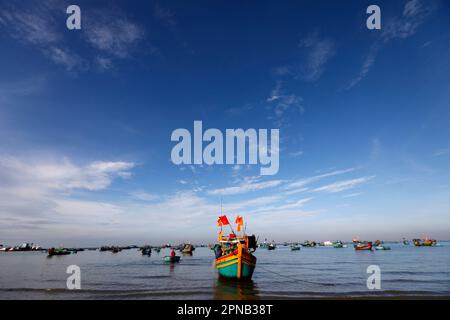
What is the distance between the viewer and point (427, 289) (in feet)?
75.5

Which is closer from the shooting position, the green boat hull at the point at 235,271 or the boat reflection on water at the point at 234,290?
the boat reflection on water at the point at 234,290

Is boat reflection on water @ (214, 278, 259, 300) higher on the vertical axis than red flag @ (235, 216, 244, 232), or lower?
lower

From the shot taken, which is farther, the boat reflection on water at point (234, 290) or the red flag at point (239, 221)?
the red flag at point (239, 221)

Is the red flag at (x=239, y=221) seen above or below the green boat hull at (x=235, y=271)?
above

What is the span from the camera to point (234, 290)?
22859 mm

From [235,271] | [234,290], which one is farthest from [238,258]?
[234,290]

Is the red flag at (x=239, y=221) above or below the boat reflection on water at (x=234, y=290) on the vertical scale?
above

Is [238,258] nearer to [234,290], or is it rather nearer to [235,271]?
[235,271]

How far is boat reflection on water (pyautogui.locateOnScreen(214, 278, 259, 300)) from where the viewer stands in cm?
2003

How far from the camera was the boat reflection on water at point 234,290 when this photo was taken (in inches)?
789
